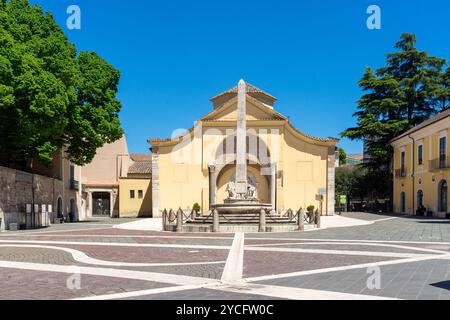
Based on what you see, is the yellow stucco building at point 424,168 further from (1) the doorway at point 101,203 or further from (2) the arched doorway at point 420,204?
(1) the doorway at point 101,203

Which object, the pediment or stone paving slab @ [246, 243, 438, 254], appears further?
the pediment

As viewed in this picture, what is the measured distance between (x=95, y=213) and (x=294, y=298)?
46.5 meters

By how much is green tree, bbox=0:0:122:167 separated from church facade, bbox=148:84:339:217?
10.2m

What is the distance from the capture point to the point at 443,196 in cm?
3591

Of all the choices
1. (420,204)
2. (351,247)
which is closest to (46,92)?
(351,247)

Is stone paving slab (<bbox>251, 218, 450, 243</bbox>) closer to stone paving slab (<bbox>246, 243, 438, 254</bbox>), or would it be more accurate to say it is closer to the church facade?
stone paving slab (<bbox>246, 243, 438, 254</bbox>)

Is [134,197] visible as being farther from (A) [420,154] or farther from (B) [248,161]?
(A) [420,154]

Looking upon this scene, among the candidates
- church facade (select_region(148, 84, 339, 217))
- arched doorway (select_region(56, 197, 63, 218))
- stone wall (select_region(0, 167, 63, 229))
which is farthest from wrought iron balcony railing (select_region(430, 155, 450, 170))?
arched doorway (select_region(56, 197, 63, 218))

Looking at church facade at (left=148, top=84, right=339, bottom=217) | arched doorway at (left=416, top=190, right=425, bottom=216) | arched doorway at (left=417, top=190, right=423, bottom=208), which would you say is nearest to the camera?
arched doorway at (left=416, top=190, right=425, bottom=216)

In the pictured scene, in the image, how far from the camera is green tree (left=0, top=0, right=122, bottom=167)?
23.2 meters

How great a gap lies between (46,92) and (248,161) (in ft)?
69.7

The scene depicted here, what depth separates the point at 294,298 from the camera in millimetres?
6441

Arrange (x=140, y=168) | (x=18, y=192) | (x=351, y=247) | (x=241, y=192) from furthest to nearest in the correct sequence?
1. (x=140, y=168)
2. (x=18, y=192)
3. (x=241, y=192)
4. (x=351, y=247)
